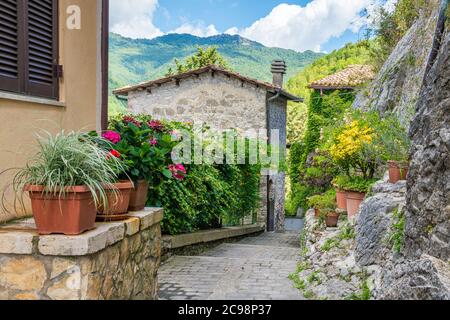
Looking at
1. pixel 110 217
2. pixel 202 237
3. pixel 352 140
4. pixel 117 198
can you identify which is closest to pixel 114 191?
pixel 117 198

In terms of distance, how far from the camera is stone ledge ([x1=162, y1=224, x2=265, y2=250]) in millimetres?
7902

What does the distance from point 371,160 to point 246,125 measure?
879cm

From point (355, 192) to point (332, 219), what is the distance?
0.85 m

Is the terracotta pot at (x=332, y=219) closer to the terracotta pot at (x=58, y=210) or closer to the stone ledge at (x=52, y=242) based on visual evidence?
the stone ledge at (x=52, y=242)

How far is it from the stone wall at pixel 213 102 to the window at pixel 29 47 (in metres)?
12.4

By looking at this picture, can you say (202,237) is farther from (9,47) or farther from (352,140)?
(9,47)

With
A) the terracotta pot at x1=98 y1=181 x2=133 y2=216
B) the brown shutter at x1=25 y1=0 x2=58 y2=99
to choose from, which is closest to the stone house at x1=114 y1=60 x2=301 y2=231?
the brown shutter at x1=25 y1=0 x2=58 y2=99

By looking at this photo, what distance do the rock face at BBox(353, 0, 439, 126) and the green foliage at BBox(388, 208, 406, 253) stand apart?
2818mm

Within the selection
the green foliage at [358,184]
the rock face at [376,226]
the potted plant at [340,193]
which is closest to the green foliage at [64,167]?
the rock face at [376,226]

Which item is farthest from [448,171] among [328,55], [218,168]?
[328,55]

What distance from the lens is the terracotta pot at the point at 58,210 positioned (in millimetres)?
2873

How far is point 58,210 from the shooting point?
288cm
